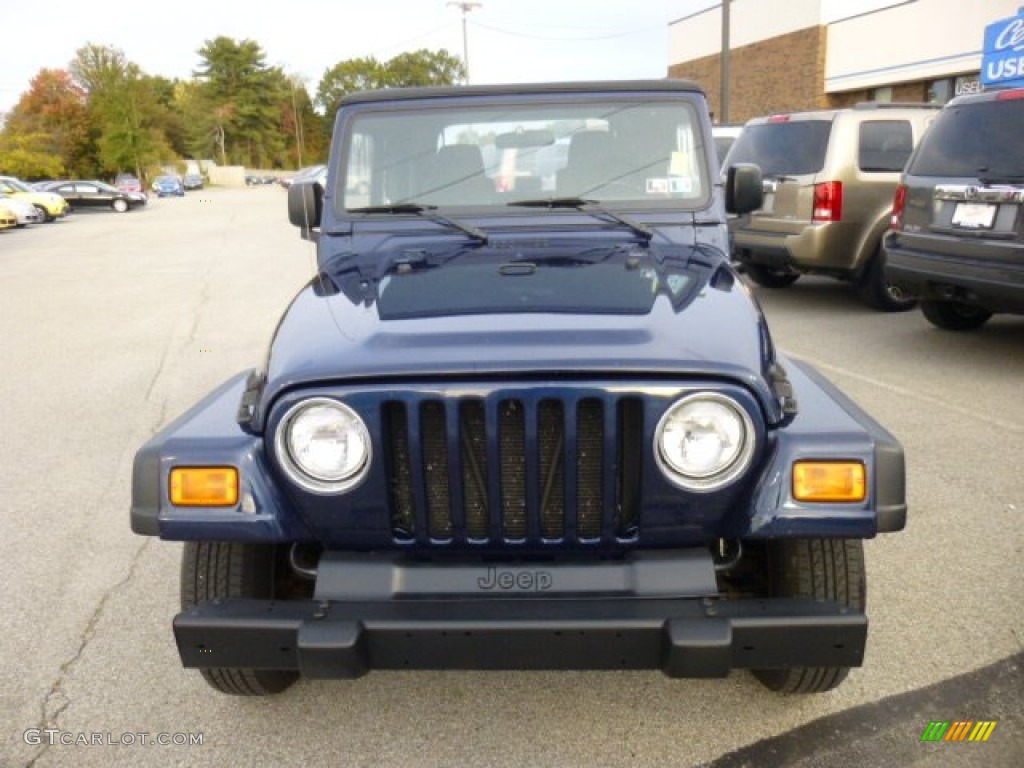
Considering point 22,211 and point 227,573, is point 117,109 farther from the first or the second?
point 227,573

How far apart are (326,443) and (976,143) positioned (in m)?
5.87

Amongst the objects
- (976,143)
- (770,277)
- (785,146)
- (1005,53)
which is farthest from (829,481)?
(1005,53)

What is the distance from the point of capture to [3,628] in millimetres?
3312

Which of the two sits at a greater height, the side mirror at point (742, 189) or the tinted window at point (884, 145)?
the tinted window at point (884, 145)

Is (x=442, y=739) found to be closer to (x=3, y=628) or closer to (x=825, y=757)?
(x=825, y=757)

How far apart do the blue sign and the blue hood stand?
1290 centimetres

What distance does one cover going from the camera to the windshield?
11.6 feet

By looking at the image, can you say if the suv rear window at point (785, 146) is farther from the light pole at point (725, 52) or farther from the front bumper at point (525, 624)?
the light pole at point (725, 52)

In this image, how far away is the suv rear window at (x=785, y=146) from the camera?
8.72 metres

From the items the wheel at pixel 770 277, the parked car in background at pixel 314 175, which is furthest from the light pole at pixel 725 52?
the wheel at pixel 770 277

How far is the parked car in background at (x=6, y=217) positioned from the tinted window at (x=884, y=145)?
25322 mm

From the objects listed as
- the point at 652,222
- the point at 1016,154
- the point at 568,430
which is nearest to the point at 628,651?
the point at 568,430

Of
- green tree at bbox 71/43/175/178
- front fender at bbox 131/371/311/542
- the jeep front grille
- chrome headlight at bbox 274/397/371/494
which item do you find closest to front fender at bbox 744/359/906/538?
the jeep front grille

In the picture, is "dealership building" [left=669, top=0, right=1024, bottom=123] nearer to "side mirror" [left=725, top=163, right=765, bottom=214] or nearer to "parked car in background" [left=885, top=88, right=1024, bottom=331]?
"parked car in background" [left=885, top=88, right=1024, bottom=331]
